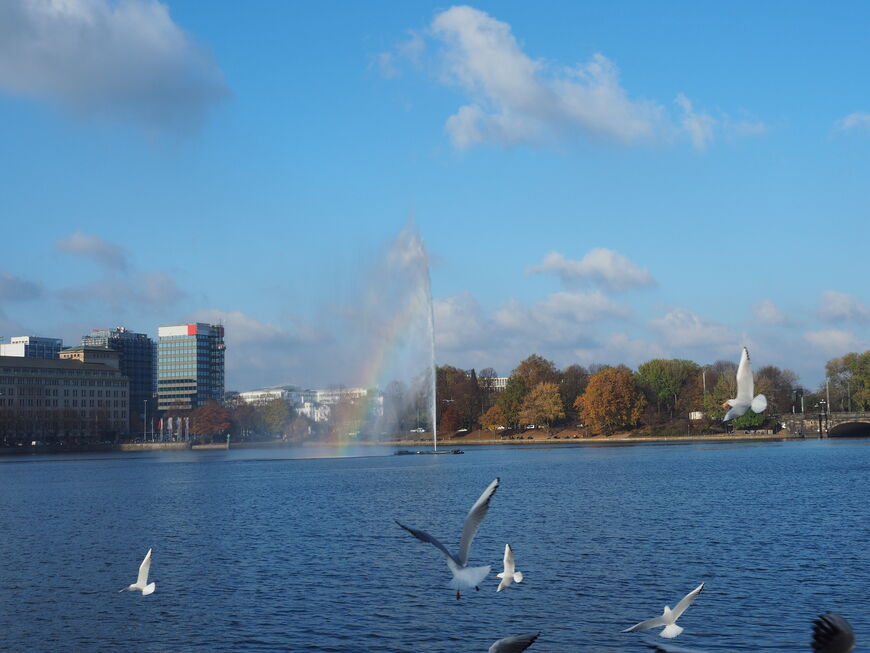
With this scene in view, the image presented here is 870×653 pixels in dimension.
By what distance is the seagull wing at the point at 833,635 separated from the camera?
7.70m

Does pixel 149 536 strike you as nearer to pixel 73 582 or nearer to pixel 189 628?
pixel 73 582

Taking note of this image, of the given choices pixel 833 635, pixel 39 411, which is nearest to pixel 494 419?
pixel 39 411

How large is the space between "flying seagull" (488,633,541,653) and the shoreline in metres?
138

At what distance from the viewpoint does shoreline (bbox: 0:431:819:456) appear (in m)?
149

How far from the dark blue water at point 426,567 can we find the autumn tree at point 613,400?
315 feet

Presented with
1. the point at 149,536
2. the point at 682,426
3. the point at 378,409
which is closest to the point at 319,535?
the point at 149,536

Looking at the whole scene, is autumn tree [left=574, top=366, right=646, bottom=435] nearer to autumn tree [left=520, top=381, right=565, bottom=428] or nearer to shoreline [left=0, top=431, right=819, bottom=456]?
shoreline [left=0, top=431, right=819, bottom=456]

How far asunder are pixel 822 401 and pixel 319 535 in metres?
148

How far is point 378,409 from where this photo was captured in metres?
154

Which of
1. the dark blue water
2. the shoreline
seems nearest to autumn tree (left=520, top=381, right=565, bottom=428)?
the shoreline

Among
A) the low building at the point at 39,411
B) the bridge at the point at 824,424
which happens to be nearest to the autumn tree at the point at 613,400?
the bridge at the point at 824,424

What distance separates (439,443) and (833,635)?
176553mm

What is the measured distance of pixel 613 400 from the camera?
6083 inches

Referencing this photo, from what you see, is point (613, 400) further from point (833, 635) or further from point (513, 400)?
point (833, 635)
